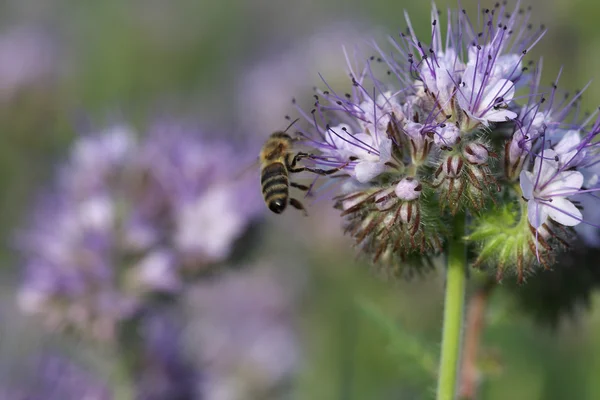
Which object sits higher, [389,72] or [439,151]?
[389,72]

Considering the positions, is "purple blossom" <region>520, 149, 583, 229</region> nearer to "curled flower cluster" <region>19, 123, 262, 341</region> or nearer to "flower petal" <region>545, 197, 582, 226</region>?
"flower petal" <region>545, 197, 582, 226</region>

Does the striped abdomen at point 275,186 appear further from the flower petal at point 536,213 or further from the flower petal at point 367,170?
the flower petal at point 536,213

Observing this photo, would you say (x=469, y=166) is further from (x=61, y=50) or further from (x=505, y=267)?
(x=61, y=50)

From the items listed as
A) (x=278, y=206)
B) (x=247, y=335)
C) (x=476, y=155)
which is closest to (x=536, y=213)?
(x=476, y=155)

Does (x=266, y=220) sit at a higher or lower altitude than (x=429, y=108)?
higher

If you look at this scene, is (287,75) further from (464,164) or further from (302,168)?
(464,164)

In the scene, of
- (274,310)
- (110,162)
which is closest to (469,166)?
(110,162)
